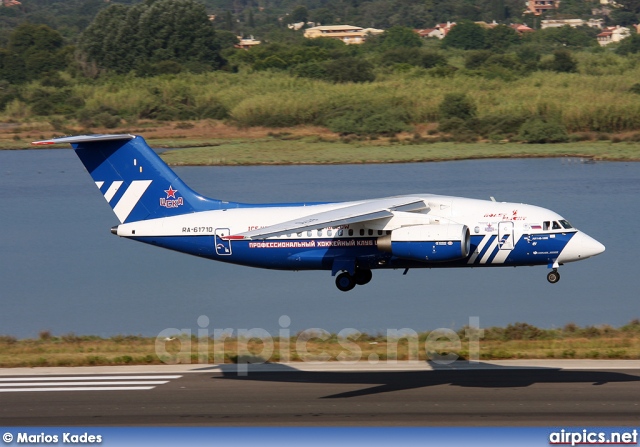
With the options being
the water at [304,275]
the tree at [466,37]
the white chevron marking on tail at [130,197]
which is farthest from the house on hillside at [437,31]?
the white chevron marking on tail at [130,197]

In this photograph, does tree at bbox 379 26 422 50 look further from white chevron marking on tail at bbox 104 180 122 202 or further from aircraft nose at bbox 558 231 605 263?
aircraft nose at bbox 558 231 605 263

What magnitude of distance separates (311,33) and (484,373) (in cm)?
14384

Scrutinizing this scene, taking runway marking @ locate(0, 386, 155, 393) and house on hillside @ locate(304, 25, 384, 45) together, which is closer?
runway marking @ locate(0, 386, 155, 393)

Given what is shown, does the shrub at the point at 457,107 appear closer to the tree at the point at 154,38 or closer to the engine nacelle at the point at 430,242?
the tree at the point at 154,38

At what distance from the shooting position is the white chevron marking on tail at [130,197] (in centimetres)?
2858

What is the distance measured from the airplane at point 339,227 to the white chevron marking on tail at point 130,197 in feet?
0.09

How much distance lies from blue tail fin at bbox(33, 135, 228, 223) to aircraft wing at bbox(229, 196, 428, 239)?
330 cm

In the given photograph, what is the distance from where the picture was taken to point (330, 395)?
20.7 m

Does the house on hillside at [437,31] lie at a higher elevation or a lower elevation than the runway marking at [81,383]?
higher

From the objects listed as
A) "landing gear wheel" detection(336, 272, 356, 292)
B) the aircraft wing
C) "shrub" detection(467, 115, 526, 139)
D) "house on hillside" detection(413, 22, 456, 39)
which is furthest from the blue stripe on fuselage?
"house on hillside" detection(413, 22, 456, 39)

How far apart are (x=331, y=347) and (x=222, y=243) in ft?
13.5

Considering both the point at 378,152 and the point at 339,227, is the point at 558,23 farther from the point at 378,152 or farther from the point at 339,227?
the point at 339,227

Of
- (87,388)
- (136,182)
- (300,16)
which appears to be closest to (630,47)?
(136,182)

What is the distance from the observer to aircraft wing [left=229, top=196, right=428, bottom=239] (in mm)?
23986
